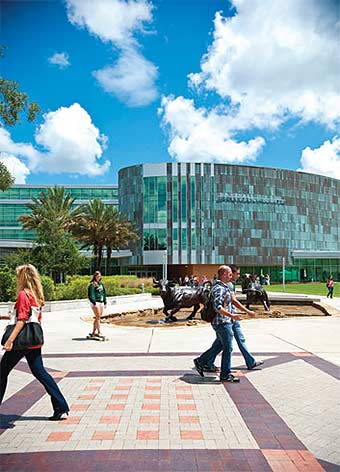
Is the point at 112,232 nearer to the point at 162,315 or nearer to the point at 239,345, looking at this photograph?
the point at 162,315

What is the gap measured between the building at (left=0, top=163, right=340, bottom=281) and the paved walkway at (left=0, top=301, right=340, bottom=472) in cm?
5551

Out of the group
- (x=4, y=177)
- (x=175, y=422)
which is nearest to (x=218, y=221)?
(x=4, y=177)

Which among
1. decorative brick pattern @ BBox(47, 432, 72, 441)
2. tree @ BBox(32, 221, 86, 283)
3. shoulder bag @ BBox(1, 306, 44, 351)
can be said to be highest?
tree @ BBox(32, 221, 86, 283)

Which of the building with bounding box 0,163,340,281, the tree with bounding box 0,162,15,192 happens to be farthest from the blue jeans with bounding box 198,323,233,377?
the building with bounding box 0,163,340,281

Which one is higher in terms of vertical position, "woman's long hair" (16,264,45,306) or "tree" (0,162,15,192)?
"tree" (0,162,15,192)

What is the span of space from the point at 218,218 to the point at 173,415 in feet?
204

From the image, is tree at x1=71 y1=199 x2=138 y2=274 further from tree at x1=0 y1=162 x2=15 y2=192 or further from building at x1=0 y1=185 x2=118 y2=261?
building at x1=0 y1=185 x2=118 y2=261

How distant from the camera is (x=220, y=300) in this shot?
6.96m

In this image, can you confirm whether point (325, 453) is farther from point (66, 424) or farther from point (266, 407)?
point (66, 424)

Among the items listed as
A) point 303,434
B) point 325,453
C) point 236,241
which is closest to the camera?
point 325,453

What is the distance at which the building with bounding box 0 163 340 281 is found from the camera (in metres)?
65.8

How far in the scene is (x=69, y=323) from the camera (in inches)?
645

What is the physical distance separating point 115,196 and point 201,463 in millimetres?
79116

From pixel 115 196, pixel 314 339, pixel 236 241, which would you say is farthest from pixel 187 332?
pixel 115 196
